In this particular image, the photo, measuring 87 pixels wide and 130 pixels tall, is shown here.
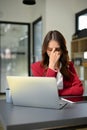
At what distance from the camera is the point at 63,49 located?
1.67 meters

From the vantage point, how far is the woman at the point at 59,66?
1.55m

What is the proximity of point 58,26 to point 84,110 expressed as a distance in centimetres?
343

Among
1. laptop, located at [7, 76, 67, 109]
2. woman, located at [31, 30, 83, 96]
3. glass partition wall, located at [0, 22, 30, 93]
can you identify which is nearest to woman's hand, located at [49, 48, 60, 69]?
woman, located at [31, 30, 83, 96]

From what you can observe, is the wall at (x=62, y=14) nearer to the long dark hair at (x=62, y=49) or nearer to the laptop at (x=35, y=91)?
the long dark hair at (x=62, y=49)

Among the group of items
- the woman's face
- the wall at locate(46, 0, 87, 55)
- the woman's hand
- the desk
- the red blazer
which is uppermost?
the wall at locate(46, 0, 87, 55)

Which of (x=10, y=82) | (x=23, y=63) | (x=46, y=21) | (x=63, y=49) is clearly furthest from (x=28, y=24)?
(x=10, y=82)

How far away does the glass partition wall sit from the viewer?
18.4ft

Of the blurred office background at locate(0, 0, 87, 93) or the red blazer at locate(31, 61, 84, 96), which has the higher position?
the blurred office background at locate(0, 0, 87, 93)

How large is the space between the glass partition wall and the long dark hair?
397 centimetres

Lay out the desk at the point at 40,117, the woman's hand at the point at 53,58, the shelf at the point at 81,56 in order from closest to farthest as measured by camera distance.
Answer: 1. the desk at the point at 40,117
2. the woman's hand at the point at 53,58
3. the shelf at the point at 81,56

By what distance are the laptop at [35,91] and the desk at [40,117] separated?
4cm

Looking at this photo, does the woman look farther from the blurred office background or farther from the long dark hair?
the blurred office background

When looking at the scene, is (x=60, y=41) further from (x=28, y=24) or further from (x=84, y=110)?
(x=28, y=24)

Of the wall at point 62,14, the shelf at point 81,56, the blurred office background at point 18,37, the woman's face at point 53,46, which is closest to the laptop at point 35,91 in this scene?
the woman's face at point 53,46
